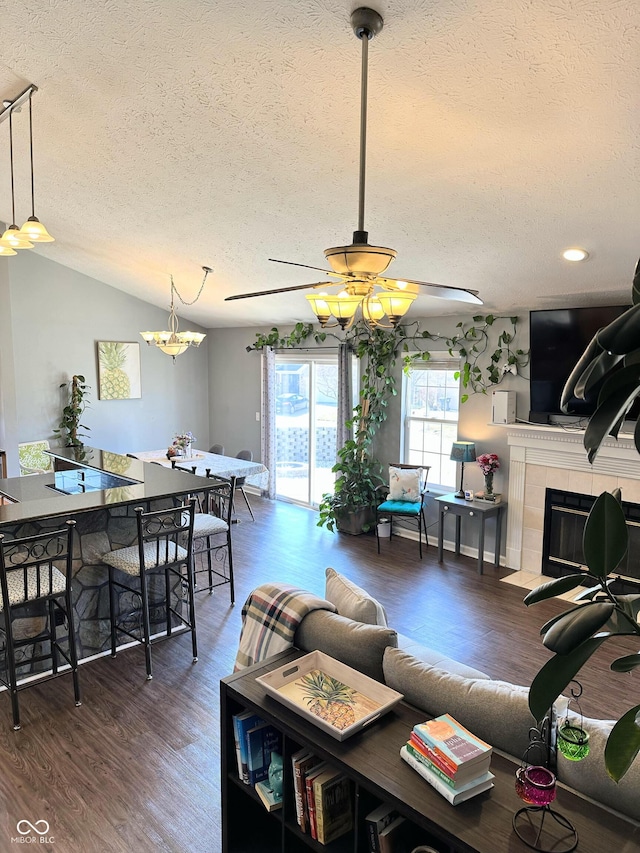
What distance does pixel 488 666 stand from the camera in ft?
12.6

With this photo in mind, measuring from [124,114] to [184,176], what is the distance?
670 millimetres

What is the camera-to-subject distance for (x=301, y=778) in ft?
5.97

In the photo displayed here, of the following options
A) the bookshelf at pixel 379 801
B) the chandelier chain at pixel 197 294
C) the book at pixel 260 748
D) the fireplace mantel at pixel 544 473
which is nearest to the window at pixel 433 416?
the fireplace mantel at pixel 544 473

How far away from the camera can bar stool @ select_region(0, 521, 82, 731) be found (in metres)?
2.96

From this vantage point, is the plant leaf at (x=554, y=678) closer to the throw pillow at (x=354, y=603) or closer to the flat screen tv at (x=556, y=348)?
the throw pillow at (x=354, y=603)

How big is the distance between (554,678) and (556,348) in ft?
14.0

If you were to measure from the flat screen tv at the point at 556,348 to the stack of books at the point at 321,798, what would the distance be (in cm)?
350

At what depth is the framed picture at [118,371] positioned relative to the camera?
8.05 m

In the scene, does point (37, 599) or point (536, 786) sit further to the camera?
point (37, 599)

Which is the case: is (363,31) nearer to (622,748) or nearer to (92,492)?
(622,748)

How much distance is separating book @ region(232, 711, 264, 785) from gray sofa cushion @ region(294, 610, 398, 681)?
0.36 metres

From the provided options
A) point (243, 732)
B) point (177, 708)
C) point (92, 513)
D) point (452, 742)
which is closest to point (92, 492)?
point (92, 513)

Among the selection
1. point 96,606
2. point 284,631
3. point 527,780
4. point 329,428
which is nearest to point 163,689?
point 96,606

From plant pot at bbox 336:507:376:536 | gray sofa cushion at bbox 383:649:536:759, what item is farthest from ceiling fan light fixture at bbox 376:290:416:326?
plant pot at bbox 336:507:376:536
